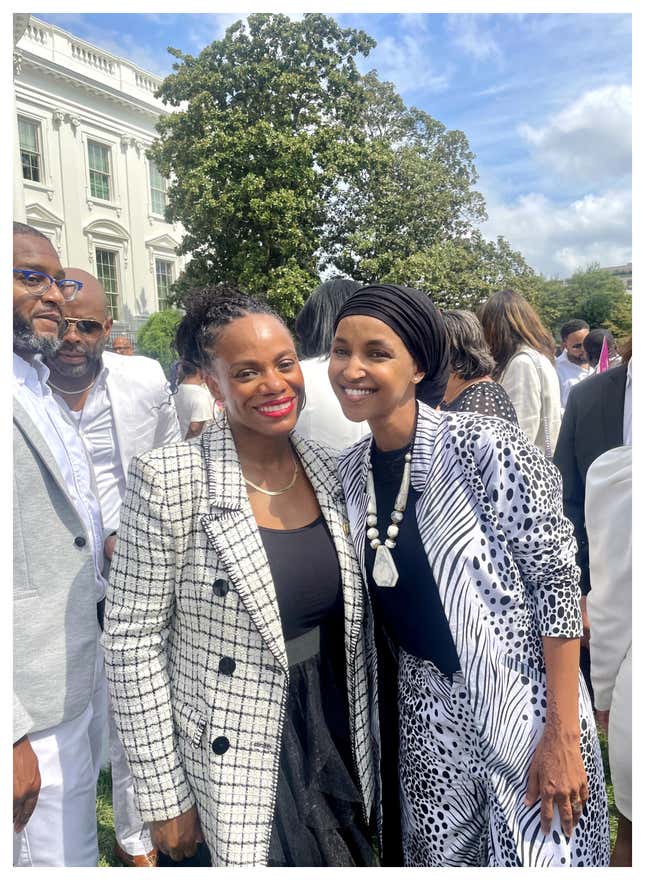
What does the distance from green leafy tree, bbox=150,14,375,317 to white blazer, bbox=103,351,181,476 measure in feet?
55.5

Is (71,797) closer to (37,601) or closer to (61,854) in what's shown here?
(61,854)

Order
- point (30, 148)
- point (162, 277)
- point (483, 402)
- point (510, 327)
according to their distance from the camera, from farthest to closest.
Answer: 1. point (162, 277)
2. point (30, 148)
3. point (510, 327)
4. point (483, 402)

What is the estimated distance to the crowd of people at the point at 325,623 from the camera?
168cm

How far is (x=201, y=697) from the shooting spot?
69.1 inches

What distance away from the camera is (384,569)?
179cm

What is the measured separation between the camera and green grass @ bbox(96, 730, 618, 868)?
116 inches

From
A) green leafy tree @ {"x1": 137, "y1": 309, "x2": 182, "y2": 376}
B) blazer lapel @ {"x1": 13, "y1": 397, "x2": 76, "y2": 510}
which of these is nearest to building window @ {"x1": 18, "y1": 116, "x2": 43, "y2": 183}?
green leafy tree @ {"x1": 137, "y1": 309, "x2": 182, "y2": 376}

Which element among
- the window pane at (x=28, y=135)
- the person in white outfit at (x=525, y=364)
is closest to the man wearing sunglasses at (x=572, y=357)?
the person in white outfit at (x=525, y=364)

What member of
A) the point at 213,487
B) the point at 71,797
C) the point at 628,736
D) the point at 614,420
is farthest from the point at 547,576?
the point at 71,797

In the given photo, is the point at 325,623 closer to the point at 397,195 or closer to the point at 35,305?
the point at 35,305

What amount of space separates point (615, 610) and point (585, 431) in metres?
1.25

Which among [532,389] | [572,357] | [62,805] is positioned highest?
[572,357]

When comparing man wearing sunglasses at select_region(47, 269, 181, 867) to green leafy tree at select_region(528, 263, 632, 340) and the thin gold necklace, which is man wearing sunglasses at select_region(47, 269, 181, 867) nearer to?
the thin gold necklace

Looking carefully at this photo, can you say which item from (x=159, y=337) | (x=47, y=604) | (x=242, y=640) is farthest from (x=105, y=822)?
(x=159, y=337)
